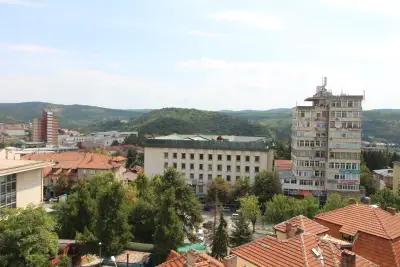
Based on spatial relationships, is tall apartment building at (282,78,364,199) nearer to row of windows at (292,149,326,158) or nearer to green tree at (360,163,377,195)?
row of windows at (292,149,326,158)

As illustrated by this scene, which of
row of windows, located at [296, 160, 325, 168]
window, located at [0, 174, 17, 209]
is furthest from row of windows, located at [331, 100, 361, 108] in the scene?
window, located at [0, 174, 17, 209]

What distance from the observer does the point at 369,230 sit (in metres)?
21.4

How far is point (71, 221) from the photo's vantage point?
38750mm

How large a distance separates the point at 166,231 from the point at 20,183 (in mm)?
11978

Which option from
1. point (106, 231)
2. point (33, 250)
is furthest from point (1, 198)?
point (33, 250)

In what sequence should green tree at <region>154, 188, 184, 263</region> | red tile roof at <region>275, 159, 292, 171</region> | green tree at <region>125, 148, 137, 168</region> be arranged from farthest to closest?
green tree at <region>125, 148, 137, 168</region>
red tile roof at <region>275, 159, 292, 171</region>
green tree at <region>154, 188, 184, 263</region>

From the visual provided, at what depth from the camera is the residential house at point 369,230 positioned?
20.3 m

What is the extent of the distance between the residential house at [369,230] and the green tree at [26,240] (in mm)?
15156

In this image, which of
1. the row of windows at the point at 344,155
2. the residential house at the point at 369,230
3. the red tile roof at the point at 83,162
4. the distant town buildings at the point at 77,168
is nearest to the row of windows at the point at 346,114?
the row of windows at the point at 344,155

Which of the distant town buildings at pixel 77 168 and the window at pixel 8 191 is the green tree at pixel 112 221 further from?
the distant town buildings at pixel 77 168

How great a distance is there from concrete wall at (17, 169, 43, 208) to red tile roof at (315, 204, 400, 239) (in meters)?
22.7

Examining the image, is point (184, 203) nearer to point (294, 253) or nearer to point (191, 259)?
point (191, 259)

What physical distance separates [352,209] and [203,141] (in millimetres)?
52789

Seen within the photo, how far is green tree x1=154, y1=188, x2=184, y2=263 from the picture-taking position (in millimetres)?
33531
